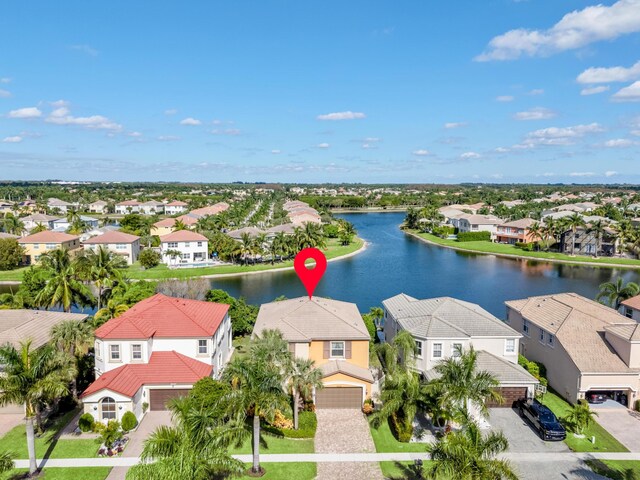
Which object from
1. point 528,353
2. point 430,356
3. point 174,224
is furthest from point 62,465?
point 174,224

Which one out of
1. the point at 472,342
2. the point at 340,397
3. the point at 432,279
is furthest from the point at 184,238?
the point at 472,342

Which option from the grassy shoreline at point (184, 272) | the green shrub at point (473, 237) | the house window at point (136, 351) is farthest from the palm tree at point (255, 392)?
the green shrub at point (473, 237)

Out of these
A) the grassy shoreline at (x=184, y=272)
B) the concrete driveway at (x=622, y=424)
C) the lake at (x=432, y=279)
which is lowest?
the lake at (x=432, y=279)

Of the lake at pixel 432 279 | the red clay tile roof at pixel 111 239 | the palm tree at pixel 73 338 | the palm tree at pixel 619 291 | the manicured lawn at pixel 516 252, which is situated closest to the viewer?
the palm tree at pixel 73 338

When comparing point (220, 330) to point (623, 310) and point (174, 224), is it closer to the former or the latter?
point (623, 310)

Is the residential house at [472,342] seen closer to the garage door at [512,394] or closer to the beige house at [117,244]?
the garage door at [512,394]

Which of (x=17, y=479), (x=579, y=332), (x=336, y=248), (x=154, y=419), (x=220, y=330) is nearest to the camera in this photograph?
(x=17, y=479)

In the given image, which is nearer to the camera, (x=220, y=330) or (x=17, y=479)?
(x=17, y=479)

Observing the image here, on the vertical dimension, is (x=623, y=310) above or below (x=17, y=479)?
above
